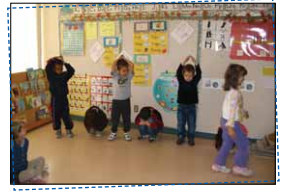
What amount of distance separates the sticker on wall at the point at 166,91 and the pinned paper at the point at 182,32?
282 mm

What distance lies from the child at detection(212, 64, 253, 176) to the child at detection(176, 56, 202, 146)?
19.2 inches

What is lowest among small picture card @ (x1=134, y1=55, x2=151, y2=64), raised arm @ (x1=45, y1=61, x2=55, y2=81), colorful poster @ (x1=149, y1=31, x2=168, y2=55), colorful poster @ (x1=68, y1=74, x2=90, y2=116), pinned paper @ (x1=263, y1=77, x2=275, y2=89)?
colorful poster @ (x1=68, y1=74, x2=90, y2=116)

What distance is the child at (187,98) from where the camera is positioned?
6.82ft

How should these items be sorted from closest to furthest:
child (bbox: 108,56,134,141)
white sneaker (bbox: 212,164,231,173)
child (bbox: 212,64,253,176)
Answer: child (bbox: 212,64,253,176)
white sneaker (bbox: 212,164,231,173)
child (bbox: 108,56,134,141)

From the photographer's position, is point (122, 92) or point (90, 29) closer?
point (122, 92)

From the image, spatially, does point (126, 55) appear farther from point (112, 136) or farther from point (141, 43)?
point (112, 136)

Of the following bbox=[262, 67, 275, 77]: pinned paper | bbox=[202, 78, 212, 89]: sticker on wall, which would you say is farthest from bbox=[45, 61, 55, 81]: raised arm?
bbox=[262, 67, 275, 77]: pinned paper

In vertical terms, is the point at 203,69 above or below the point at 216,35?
below

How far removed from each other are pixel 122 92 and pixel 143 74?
11.6 inches

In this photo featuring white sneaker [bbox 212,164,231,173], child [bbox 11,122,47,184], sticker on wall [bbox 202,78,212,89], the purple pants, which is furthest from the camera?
sticker on wall [bbox 202,78,212,89]

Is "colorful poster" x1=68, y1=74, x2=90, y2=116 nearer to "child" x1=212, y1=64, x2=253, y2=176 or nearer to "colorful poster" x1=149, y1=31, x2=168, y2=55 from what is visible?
"colorful poster" x1=149, y1=31, x2=168, y2=55

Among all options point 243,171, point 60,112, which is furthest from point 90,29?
point 243,171

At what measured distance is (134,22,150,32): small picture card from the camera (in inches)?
94.9

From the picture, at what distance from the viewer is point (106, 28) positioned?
2.46 m
